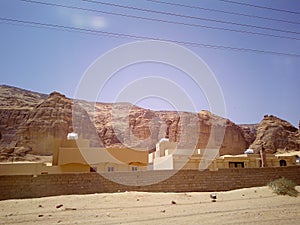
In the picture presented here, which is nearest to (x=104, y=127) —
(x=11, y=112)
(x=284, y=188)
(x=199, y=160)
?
(x=11, y=112)

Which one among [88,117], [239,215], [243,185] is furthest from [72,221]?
[88,117]

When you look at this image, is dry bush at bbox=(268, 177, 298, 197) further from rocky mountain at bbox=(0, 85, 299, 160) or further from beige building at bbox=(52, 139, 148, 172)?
rocky mountain at bbox=(0, 85, 299, 160)

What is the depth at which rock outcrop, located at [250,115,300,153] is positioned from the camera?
248 ft

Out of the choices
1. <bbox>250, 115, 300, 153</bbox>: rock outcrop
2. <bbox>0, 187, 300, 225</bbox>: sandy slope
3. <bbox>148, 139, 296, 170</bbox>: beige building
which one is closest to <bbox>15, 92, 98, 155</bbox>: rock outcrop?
<bbox>148, 139, 296, 170</bbox>: beige building

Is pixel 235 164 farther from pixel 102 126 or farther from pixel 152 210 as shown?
pixel 102 126

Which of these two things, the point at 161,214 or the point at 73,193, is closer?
the point at 161,214

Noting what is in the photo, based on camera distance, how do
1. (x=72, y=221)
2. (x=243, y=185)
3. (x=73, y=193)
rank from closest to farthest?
1. (x=72, y=221)
2. (x=73, y=193)
3. (x=243, y=185)

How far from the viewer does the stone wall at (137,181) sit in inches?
674

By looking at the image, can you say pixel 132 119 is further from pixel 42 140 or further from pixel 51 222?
pixel 51 222

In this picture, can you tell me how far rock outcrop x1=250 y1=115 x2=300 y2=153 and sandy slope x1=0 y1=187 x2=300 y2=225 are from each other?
2454 inches

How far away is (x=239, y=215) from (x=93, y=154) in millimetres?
24398

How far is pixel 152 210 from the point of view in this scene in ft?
40.7

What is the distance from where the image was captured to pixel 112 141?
86062 millimetres

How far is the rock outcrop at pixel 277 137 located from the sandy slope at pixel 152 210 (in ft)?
205
